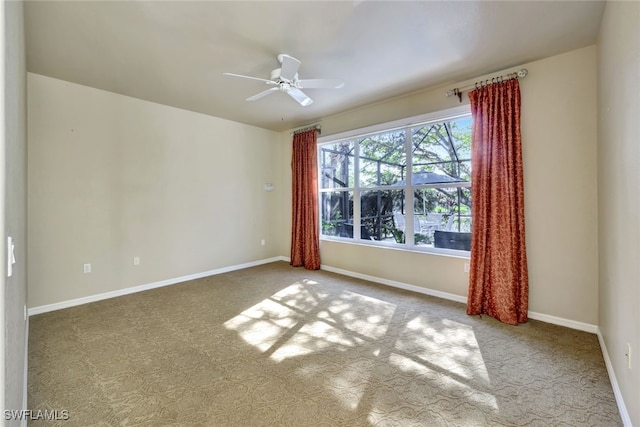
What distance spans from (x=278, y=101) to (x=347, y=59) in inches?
Result: 57.4

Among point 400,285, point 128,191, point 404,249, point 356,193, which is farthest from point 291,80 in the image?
point 400,285

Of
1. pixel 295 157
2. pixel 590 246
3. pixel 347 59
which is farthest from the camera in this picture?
pixel 295 157

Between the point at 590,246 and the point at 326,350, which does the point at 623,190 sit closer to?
the point at 590,246

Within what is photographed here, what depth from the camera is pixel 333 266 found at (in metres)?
5.00

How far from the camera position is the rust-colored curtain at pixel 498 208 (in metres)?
2.97

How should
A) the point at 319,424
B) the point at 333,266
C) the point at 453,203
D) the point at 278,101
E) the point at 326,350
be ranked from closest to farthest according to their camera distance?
1. the point at 319,424
2. the point at 326,350
3. the point at 453,203
4. the point at 278,101
5. the point at 333,266

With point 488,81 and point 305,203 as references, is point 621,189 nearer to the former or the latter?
point 488,81

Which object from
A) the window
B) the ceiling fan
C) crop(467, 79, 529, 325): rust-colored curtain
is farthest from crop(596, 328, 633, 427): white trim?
the ceiling fan

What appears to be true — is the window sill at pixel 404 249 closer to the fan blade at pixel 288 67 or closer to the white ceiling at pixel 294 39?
the white ceiling at pixel 294 39

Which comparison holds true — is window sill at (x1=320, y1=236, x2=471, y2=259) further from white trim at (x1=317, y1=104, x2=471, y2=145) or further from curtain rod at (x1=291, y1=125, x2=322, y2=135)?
curtain rod at (x1=291, y1=125, x2=322, y2=135)

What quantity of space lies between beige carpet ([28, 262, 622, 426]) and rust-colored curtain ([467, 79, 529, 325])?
0.29 meters

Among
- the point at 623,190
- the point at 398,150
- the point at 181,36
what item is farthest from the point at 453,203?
the point at 181,36

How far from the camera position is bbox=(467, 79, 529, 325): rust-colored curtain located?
9.75 feet

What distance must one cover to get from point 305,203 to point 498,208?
3087mm
